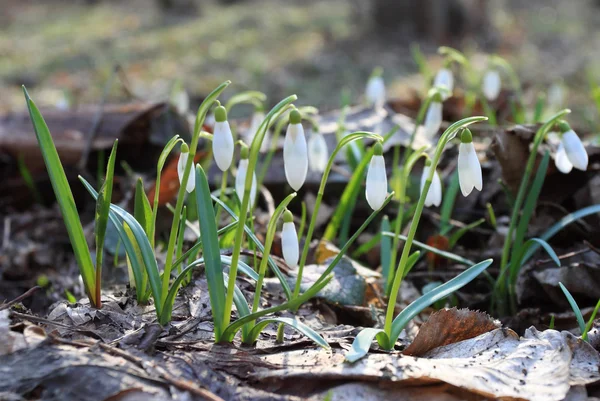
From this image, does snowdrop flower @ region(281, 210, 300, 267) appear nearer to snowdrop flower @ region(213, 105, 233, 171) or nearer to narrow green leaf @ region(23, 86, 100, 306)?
snowdrop flower @ region(213, 105, 233, 171)

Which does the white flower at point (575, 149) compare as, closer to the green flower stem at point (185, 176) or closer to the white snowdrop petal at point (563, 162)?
the white snowdrop petal at point (563, 162)

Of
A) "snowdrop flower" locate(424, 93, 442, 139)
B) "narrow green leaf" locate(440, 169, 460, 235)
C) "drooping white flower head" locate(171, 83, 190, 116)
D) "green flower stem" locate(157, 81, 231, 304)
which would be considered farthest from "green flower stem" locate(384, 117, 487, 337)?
"drooping white flower head" locate(171, 83, 190, 116)

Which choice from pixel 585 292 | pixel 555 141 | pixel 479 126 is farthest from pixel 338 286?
pixel 479 126

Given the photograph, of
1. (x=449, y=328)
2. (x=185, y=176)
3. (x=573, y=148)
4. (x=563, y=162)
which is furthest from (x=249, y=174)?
(x=563, y=162)

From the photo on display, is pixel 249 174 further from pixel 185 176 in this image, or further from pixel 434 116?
pixel 434 116

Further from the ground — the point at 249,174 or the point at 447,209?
the point at 249,174

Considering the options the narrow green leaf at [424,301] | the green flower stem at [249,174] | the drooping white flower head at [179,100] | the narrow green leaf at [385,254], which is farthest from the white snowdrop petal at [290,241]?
the drooping white flower head at [179,100]
